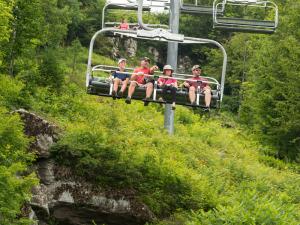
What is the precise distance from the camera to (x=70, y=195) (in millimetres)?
17297

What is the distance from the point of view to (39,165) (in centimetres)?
1742

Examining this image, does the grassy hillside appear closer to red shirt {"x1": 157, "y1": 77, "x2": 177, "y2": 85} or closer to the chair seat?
the chair seat

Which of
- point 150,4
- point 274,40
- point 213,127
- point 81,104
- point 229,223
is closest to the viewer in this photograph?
point 229,223

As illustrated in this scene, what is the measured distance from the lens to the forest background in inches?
594

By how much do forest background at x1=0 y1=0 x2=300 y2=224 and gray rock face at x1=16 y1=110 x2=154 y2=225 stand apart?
32 cm

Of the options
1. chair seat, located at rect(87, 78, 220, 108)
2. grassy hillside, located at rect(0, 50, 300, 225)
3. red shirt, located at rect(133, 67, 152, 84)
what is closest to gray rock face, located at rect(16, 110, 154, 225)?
grassy hillside, located at rect(0, 50, 300, 225)

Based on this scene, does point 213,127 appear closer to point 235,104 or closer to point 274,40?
point 274,40

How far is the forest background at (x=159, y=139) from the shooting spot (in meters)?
15.1

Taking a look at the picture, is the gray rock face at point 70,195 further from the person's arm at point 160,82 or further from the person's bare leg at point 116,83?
the person's arm at point 160,82

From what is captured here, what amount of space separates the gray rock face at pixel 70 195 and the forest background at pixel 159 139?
322 mm

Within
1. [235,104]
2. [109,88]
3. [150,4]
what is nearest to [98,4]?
[235,104]

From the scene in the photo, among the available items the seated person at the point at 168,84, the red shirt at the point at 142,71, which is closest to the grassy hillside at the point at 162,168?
the seated person at the point at 168,84

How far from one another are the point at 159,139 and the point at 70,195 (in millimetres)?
5414

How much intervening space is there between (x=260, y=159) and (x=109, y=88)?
50.2 ft
